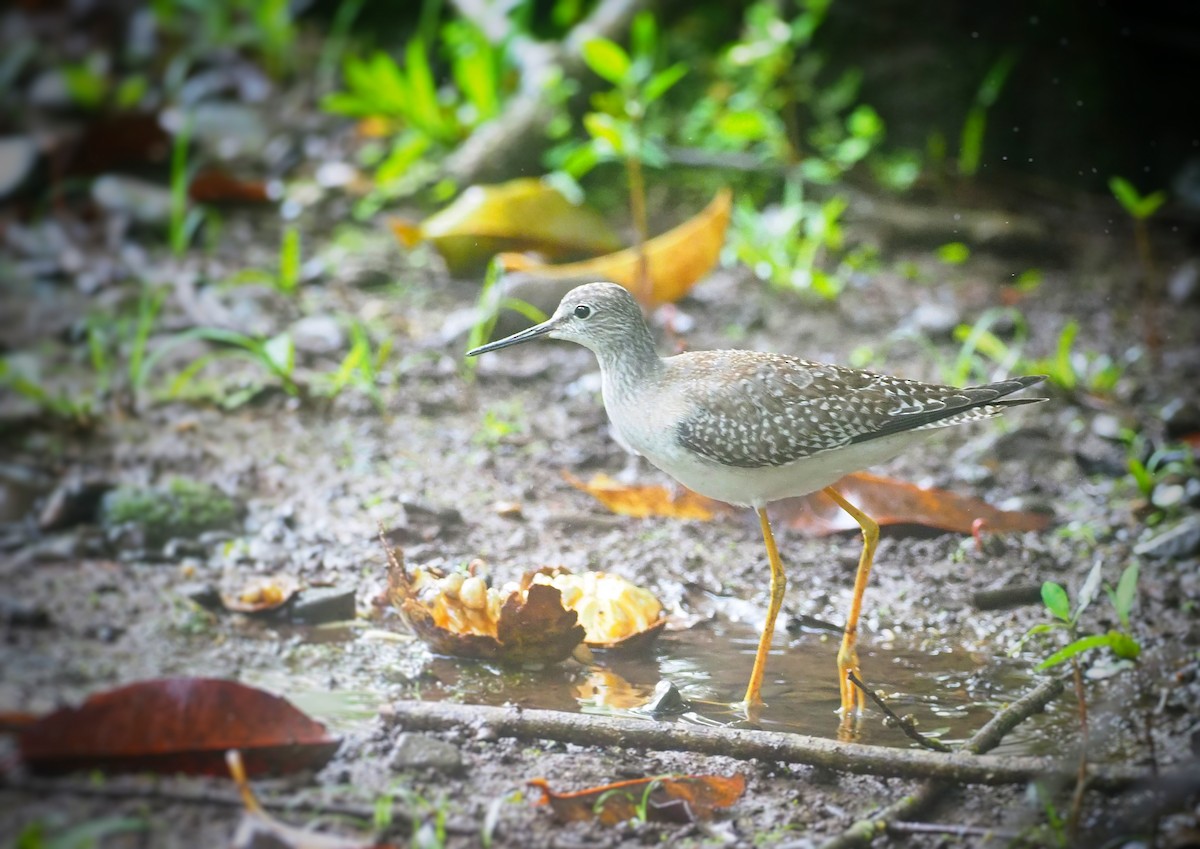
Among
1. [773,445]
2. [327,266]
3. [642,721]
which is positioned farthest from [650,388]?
[327,266]

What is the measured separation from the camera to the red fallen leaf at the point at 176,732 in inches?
142

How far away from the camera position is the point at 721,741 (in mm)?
4199

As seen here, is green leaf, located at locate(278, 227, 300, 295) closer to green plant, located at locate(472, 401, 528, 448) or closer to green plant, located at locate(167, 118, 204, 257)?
green plant, located at locate(167, 118, 204, 257)

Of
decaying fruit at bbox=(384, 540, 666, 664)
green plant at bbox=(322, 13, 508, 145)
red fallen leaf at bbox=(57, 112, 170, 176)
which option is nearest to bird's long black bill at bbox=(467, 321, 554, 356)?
A: decaying fruit at bbox=(384, 540, 666, 664)

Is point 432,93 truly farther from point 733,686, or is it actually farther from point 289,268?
point 733,686

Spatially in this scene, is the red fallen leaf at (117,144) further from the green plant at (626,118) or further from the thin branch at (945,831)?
the thin branch at (945,831)

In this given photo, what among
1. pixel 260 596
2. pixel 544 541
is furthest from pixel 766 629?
pixel 260 596

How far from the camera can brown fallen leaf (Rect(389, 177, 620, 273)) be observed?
6871 mm

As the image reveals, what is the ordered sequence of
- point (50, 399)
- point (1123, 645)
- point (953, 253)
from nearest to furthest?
point (1123, 645) < point (50, 399) < point (953, 253)

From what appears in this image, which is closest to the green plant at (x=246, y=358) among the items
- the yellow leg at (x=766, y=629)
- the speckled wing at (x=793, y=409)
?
the speckled wing at (x=793, y=409)

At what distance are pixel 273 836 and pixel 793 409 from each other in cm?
247

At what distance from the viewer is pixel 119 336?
7.44 metres

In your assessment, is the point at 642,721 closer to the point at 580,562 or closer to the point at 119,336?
the point at 580,562

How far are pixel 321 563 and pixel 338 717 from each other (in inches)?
46.2
